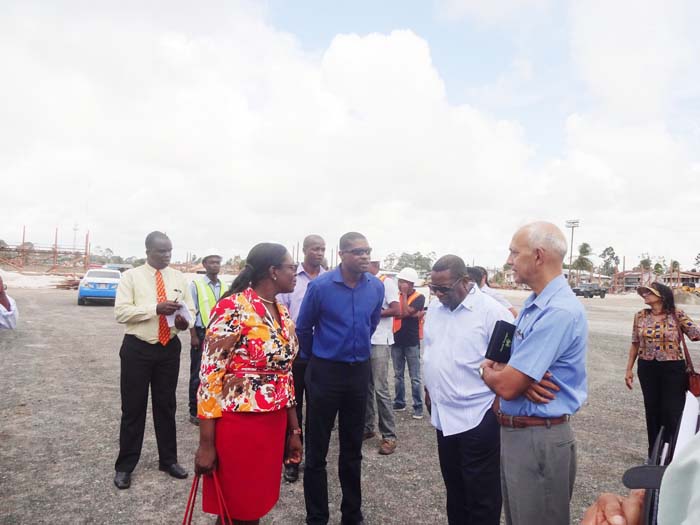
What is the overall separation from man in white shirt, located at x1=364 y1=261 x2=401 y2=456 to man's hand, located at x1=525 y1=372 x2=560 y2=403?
2.99m

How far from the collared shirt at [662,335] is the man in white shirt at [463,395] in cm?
262

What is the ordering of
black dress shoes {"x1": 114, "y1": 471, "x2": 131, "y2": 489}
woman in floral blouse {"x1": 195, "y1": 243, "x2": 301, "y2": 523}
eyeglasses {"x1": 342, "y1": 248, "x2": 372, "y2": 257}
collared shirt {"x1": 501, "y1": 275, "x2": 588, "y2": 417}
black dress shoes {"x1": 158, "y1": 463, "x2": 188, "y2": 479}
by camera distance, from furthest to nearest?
black dress shoes {"x1": 158, "y1": 463, "x2": 188, "y2": 479} < black dress shoes {"x1": 114, "y1": 471, "x2": 131, "y2": 489} < eyeglasses {"x1": 342, "y1": 248, "x2": 372, "y2": 257} < woman in floral blouse {"x1": 195, "y1": 243, "x2": 301, "y2": 523} < collared shirt {"x1": 501, "y1": 275, "x2": 588, "y2": 417}

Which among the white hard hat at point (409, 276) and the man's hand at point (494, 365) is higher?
the white hard hat at point (409, 276)

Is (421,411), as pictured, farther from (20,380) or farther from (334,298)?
(20,380)

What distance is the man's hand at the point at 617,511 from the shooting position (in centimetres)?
111

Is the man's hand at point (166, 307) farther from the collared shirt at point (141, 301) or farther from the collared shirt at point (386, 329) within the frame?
the collared shirt at point (386, 329)

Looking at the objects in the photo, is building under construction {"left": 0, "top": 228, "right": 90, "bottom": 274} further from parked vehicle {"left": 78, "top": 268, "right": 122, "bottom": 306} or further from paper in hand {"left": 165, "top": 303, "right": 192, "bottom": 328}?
paper in hand {"left": 165, "top": 303, "right": 192, "bottom": 328}

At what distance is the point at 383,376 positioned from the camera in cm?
529

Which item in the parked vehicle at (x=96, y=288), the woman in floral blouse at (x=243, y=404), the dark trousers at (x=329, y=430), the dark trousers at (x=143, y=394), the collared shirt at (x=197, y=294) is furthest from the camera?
the parked vehicle at (x=96, y=288)

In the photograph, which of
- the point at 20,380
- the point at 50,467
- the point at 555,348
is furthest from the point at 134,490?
the point at 20,380

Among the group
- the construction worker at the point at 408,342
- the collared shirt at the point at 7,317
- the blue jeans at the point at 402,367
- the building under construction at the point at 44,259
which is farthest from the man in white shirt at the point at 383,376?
the building under construction at the point at 44,259

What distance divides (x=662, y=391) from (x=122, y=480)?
16.9 ft

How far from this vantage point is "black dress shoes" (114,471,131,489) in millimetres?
3770

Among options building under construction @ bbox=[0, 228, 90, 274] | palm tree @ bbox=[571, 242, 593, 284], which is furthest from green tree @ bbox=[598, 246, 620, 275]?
building under construction @ bbox=[0, 228, 90, 274]
